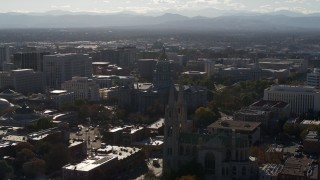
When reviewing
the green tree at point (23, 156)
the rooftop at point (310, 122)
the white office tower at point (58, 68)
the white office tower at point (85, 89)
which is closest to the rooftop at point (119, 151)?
the green tree at point (23, 156)

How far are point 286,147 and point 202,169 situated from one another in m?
14.7

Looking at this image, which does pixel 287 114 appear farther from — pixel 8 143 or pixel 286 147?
pixel 8 143

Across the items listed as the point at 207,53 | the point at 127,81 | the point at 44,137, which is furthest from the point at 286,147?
the point at 207,53

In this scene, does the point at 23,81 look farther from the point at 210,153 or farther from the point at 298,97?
the point at 210,153

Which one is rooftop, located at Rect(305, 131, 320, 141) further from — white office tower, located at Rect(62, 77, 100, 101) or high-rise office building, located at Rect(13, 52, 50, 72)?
high-rise office building, located at Rect(13, 52, 50, 72)

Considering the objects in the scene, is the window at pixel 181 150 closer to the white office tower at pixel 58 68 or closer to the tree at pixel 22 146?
the tree at pixel 22 146

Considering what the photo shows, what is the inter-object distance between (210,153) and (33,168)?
40.8 feet

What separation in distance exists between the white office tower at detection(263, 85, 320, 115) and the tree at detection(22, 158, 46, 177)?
1549 inches

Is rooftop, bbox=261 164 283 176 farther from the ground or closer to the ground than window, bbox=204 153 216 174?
closer to the ground

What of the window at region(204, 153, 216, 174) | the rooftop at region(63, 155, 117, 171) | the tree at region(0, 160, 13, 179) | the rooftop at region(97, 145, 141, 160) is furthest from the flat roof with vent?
the tree at region(0, 160, 13, 179)

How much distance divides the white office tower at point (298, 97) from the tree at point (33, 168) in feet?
129

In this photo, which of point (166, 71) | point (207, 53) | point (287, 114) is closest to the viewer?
point (287, 114)

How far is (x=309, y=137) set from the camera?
1939 inches

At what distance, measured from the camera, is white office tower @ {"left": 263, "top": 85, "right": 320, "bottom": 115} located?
70188 mm
